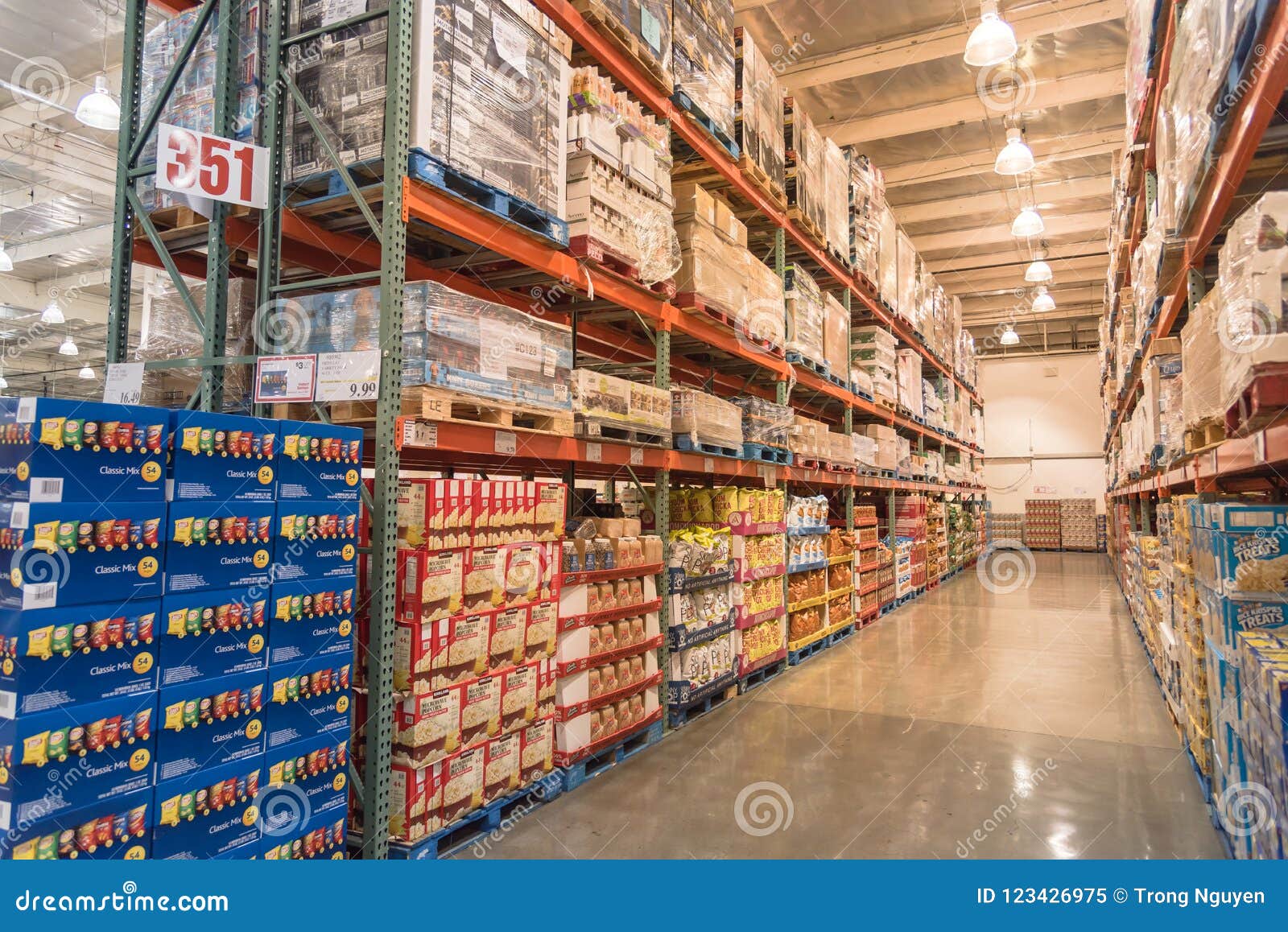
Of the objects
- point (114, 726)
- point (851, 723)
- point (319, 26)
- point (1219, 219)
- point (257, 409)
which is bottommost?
point (851, 723)

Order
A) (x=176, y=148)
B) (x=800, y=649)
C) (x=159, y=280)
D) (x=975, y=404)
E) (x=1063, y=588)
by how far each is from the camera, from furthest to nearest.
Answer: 1. (x=975, y=404)
2. (x=1063, y=588)
3. (x=800, y=649)
4. (x=159, y=280)
5. (x=176, y=148)

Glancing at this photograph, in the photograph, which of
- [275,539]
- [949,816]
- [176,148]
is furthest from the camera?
[949,816]

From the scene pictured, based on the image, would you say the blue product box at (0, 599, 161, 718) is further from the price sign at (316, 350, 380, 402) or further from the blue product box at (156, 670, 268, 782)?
the price sign at (316, 350, 380, 402)

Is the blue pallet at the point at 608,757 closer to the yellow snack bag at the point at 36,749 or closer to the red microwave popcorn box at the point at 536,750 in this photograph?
the red microwave popcorn box at the point at 536,750

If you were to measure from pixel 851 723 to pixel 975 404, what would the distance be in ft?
56.8

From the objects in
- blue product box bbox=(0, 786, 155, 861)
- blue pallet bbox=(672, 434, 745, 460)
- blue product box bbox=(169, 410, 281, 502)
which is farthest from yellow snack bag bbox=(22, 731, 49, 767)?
Result: blue pallet bbox=(672, 434, 745, 460)

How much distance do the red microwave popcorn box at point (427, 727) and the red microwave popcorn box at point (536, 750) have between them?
534mm

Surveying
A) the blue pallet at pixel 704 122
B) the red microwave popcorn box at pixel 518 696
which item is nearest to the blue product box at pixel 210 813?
the red microwave popcorn box at pixel 518 696

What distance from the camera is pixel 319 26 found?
344 centimetres

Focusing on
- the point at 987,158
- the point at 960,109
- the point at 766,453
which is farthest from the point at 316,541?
the point at 987,158

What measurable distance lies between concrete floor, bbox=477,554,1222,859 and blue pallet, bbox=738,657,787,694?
142 millimetres

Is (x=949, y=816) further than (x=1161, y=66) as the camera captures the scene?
No

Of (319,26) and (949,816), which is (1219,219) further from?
(319,26)

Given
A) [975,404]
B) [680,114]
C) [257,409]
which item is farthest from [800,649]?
[975,404]
